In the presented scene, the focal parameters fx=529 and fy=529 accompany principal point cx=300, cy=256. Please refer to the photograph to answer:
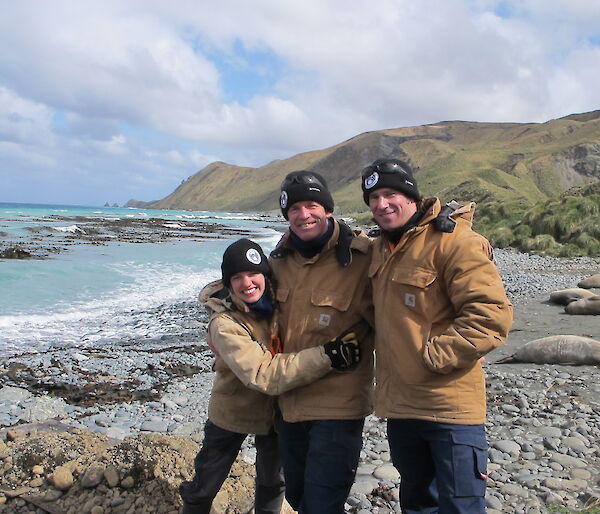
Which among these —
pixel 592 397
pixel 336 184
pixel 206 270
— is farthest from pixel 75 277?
pixel 336 184

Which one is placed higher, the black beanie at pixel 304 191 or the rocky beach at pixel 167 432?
the black beanie at pixel 304 191

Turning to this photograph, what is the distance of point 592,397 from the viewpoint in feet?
20.0

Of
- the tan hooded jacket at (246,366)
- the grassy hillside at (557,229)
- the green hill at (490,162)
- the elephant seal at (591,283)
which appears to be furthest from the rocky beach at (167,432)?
the green hill at (490,162)

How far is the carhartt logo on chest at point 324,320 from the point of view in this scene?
2.88 m

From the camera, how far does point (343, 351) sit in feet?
8.91

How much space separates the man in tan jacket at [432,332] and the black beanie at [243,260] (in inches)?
25.0

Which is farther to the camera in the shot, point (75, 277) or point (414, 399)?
point (75, 277)

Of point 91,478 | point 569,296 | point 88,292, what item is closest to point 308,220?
point 91,478

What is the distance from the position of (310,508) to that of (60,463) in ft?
7.73

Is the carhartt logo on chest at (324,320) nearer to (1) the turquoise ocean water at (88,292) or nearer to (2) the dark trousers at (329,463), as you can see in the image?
(2) the dark trousers at (329,463)

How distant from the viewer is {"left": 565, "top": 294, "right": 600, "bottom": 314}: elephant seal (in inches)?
427

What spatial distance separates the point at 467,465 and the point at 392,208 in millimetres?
1319

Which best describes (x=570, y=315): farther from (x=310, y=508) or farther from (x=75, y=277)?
(x=75, y=277)

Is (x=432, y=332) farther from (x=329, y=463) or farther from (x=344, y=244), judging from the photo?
(x=329, y=463)
